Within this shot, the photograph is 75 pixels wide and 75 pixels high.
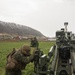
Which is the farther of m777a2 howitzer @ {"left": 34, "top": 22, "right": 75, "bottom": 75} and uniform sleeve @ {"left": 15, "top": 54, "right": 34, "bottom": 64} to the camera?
m777a2 howitzer @ {"left": 34, "top": 22, "right": 75, "bottom": 75}

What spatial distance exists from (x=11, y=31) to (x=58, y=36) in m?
147

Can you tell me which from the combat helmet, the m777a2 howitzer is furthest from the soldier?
the m777a2 howitzer

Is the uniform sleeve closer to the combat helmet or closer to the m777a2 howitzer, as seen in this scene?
the combat helmet

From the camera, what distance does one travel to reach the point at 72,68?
37.1ft

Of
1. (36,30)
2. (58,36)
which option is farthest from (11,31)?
(58,36)

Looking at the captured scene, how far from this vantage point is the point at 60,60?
12.0 m

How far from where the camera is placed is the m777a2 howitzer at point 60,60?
36.9 ft

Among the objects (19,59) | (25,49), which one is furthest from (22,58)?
(25,49)

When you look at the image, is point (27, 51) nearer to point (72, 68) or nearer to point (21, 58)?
point (21, 58)

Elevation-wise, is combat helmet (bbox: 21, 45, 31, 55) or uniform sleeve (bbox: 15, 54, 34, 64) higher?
combat helmet (bbox: 21, 45, 31, 55)

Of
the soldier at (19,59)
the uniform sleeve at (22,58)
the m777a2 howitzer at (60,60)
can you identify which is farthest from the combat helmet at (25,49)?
the m777a2 howitzer at (60,60)

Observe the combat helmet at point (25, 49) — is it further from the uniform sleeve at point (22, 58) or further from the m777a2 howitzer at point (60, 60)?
the m777a2 howitzer at point (60, 60)

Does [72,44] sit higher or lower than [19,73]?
higher

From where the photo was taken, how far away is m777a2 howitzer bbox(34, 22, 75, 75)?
1126 cm
